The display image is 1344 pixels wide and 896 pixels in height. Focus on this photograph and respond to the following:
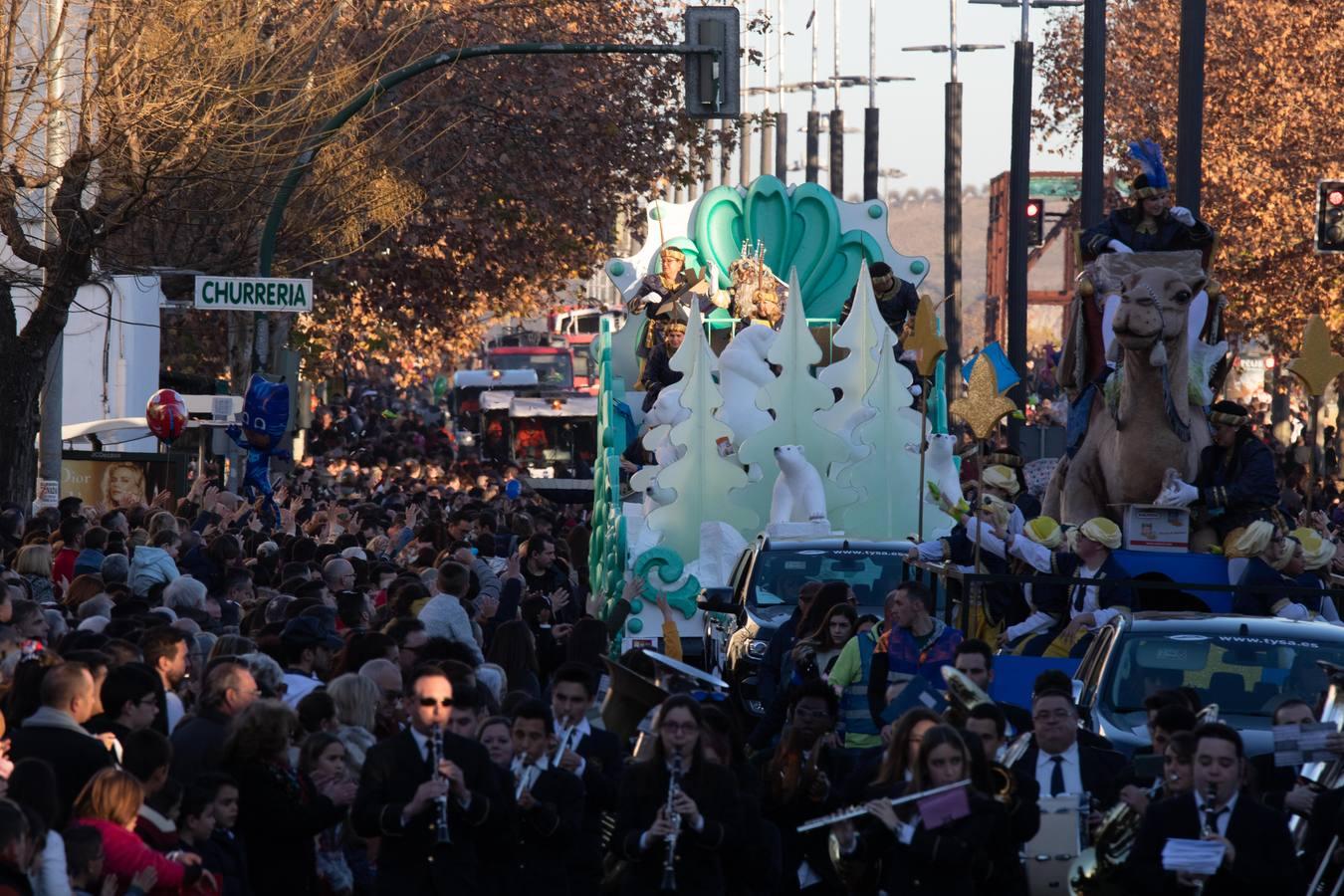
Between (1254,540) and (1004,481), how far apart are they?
3.88m

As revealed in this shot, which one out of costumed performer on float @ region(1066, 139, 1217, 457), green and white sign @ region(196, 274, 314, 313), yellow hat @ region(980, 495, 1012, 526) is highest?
costumed performer on float @ region(1066, 139, 1217, 457)

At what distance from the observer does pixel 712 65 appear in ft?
71.3

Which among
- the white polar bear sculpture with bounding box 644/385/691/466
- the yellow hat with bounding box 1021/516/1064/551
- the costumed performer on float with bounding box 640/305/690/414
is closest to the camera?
the yellow hat with bounding box 1021/516/1064/551

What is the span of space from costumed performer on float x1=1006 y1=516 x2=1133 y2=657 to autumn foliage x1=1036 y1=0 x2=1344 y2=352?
26.8 meters

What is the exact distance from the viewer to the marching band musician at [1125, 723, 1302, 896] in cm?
795

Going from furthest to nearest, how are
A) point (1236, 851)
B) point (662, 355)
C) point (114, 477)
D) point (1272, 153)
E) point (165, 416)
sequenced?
point (1272, 153) → point (662, 355) → point (114, 477) → point (165, 416) → point (1236, 851)

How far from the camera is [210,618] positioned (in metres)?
13.4

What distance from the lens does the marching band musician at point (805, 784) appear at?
10.2 meters

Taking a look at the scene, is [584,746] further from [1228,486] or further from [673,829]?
[1228,486]

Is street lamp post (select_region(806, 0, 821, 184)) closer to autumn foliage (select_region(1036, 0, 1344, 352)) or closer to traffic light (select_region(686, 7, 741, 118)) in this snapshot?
autumn foliage (select_region(1036, 0, 1344, 352))

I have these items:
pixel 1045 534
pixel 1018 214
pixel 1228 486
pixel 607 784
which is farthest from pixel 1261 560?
pixel 1018 214

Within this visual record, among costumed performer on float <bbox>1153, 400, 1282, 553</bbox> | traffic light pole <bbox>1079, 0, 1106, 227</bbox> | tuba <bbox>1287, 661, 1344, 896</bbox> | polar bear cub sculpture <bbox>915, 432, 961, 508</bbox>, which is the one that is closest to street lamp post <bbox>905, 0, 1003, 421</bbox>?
traffic light pole <bbox>1079, 0, 1106, 227</bbox>

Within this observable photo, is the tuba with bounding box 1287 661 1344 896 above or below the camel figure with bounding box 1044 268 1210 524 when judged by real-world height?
below

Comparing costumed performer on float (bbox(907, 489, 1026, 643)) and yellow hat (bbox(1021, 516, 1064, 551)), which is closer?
yellow hat (bbox(1021, 516, 1064, 551))
